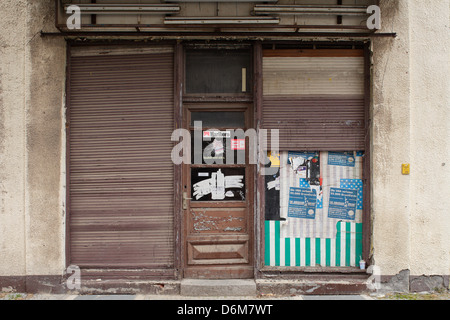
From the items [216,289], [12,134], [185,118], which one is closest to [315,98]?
[185,118]

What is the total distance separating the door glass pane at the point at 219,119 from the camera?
4961mm

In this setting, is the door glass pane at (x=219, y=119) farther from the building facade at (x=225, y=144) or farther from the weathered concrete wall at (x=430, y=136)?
the weathered concrete wall at (x=430, y=136)

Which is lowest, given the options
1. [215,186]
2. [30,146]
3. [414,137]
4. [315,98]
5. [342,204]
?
[342,204]

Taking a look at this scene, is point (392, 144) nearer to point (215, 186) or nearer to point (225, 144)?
point (225, 144)

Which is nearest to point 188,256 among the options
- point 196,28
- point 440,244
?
point 196,28

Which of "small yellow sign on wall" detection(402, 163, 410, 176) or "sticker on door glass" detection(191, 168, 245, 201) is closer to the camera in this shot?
"small yellow sign on wall" detection(402, 163, 410, 176)

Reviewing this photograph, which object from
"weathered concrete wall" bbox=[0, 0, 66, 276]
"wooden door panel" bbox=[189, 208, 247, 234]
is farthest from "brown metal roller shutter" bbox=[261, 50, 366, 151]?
"weathered concrete wall" bbox=[0, 0, 66, 276]

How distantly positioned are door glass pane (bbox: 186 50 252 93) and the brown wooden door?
11.1 inches

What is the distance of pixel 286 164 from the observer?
16.2 feet

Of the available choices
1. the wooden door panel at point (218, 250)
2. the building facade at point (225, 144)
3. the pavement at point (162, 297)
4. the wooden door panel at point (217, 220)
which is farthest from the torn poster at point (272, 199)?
the pavement at point (162, 297)

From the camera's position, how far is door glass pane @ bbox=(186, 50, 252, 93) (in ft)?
16.3

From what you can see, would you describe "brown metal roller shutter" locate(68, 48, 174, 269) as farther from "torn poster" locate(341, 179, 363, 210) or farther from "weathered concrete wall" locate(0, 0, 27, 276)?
"torn poster" locate(341, 179, 363, 210)

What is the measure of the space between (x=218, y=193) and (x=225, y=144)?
2.36 feet

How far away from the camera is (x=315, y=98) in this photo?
16.1 feet
